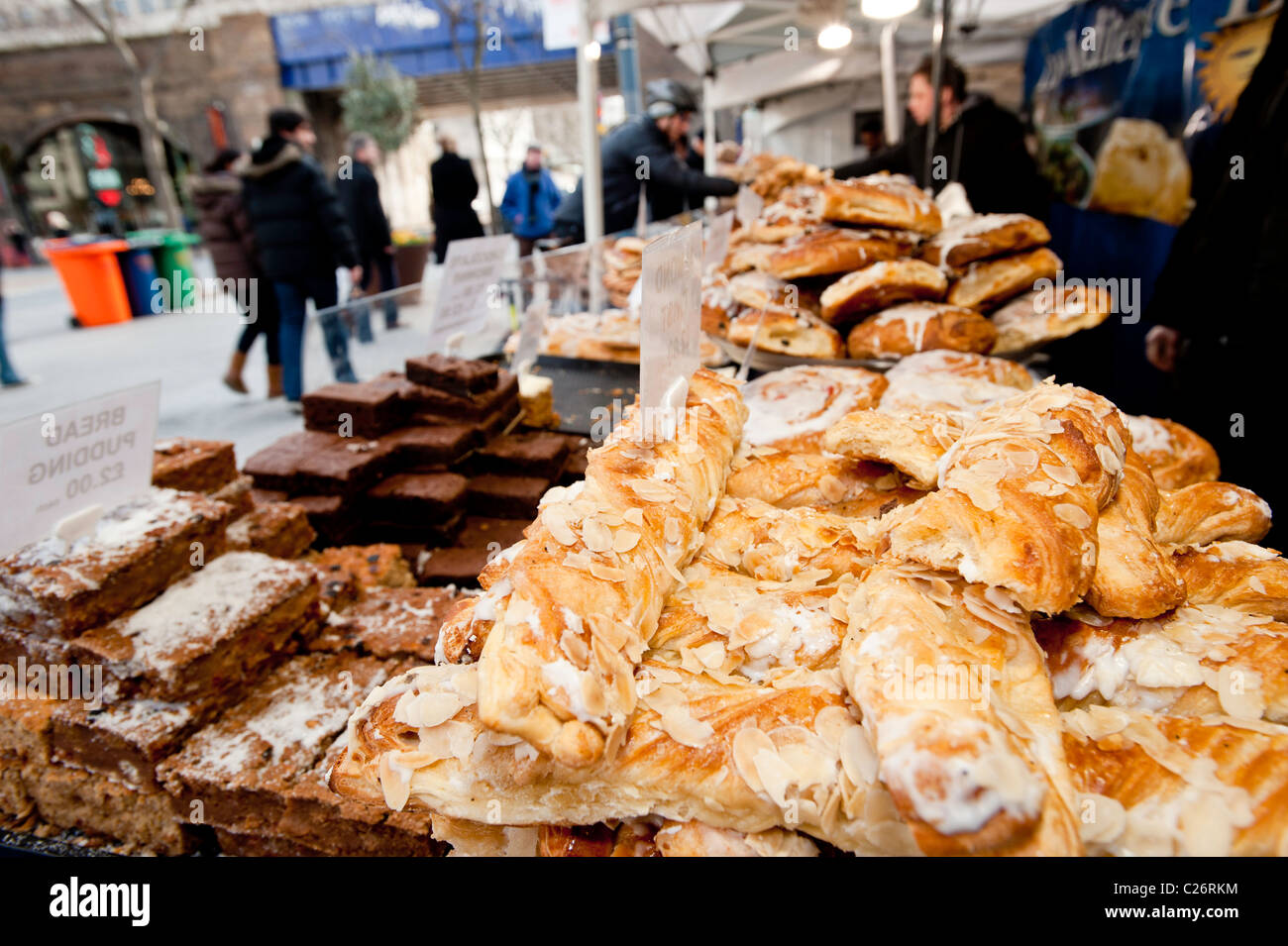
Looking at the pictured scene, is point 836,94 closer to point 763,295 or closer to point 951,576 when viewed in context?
point 763,295

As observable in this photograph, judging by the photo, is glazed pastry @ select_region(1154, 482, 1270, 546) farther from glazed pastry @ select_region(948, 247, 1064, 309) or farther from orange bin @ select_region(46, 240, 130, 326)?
orange bin @ select_region(46, 240, 130, 326)

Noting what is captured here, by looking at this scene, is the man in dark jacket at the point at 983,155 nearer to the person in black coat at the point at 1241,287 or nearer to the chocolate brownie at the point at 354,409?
the person in black coat at the point at 1241,287

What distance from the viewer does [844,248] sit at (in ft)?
8.05

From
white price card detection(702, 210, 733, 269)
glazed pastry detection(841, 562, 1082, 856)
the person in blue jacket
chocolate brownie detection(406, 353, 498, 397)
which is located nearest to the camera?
glazed pastry detection(841, 562, 1082, 856)

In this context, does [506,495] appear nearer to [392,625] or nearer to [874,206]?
[392,625]

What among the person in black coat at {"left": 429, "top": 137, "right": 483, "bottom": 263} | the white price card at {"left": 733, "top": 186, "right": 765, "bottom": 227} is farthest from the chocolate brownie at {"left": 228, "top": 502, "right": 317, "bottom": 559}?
the person in black coat at {"left": 429, "top": 137, "right": 483, "bottom": 263}

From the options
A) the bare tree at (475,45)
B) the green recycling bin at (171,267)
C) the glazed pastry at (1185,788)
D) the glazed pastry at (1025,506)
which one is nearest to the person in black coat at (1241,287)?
the glazed pastry at (1025,506)

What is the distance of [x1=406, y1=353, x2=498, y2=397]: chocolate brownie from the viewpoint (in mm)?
2561

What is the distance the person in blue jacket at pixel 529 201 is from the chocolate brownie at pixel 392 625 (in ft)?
23.3

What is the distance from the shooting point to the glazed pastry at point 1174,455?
1.62 meters

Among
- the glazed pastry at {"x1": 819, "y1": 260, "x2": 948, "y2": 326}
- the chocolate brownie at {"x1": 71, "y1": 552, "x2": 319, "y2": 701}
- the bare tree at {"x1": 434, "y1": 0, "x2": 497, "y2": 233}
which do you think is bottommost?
the chocolate brownie at {"x1": 71, "y1": 552, "x2": 319, "y2": 701}

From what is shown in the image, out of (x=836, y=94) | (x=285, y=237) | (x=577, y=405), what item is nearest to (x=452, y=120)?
(x=836, y=94)

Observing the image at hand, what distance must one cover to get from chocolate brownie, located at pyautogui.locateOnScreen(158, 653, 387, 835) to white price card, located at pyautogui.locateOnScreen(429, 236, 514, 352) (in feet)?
5.83
